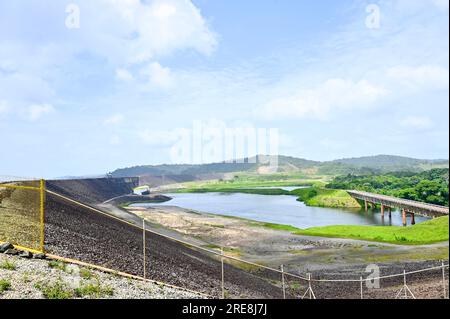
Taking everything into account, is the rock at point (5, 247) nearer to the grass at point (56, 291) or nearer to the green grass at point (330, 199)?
the grass at point (56, 291)

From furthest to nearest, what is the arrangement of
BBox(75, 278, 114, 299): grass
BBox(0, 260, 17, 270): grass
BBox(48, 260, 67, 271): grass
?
1. BBox(48, 260, 67, 271): grass
2. BBox(0, 260, 17, 270): grass
3. BBox(75, 278, 114, 299): grass

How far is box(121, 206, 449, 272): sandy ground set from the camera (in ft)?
95.0

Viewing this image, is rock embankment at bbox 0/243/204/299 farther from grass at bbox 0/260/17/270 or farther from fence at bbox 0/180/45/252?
fence at bbox 0/180/45/252

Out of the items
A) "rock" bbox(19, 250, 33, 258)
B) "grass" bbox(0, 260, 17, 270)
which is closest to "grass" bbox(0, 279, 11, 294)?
"grass" bbox(0, 260, 17, 270)

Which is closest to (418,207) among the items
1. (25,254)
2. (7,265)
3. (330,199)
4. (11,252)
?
(330,199)

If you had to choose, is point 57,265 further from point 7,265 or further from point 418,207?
point 418,207

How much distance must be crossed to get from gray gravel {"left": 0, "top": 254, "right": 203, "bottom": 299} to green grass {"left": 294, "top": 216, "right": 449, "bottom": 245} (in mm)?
32169

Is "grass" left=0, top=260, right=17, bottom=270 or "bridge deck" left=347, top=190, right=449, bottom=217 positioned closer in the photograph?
"grass" left=0, top=260, right=17, bottom=270

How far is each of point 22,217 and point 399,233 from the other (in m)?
36.7

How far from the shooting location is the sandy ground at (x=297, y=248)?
28970mm

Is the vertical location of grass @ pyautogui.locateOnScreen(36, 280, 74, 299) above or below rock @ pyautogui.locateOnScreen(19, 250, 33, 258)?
below

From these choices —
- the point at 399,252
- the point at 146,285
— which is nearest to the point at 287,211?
the point at 399,252

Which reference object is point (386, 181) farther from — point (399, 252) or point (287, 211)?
point (399, 252)
